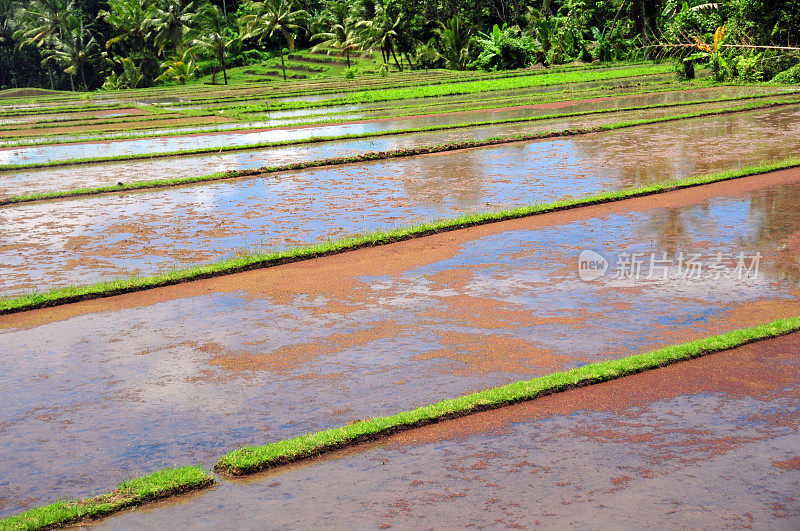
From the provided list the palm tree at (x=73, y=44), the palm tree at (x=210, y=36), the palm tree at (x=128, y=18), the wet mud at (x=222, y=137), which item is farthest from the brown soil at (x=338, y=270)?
the palm tree at (x=73, y=44)

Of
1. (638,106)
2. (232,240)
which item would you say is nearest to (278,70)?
(638,106)

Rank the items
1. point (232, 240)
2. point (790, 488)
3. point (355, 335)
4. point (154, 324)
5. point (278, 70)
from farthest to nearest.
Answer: point (278, 70) → point (232, 240) → point (154, 324) → point (355, 335) → point (790, 488)

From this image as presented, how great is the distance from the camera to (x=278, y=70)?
1711 inches

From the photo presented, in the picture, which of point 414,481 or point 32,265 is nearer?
point 414,481

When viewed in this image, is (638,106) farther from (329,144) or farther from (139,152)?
(139,152)

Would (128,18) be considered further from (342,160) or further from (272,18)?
(342,160)

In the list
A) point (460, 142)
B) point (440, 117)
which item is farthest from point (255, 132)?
point (460, 142)

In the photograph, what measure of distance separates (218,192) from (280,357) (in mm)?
6893

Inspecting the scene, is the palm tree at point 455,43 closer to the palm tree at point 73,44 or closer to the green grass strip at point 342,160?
the palm tree at point 73,44

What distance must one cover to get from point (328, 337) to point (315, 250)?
2378 millimetres

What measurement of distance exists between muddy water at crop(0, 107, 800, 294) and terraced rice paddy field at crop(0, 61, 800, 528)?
7 centimetres

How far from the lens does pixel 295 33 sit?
140 feet

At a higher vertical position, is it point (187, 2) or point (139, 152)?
point (187, 2)

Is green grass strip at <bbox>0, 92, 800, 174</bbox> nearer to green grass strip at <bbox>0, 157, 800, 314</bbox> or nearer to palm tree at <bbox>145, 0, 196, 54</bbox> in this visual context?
green grass strip at <bbox>0, 157, 800, 314</bbox>
